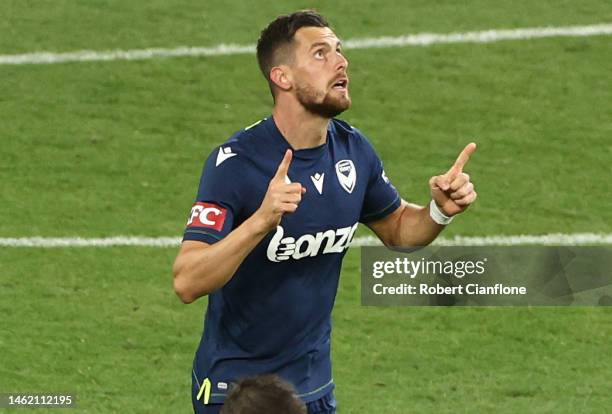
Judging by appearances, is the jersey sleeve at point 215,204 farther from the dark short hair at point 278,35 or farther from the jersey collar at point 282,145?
the dark short hair at point 278,35

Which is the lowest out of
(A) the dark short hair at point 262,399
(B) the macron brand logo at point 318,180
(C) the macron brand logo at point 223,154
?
(B) the macron brand logo at point 318,180

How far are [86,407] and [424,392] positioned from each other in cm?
189

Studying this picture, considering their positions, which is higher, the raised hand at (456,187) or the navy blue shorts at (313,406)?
the raised hand at (456,187)

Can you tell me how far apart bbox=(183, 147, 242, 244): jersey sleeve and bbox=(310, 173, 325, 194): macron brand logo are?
1.14 feet

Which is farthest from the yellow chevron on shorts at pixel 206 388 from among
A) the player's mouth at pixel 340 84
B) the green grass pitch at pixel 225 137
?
the green grass pitch at pixel 225 137

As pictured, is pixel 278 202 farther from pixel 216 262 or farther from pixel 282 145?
pixel 282 145

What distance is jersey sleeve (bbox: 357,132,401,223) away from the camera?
6719 millimetres

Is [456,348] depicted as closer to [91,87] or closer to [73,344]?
[73,344]

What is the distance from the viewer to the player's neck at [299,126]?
635cm

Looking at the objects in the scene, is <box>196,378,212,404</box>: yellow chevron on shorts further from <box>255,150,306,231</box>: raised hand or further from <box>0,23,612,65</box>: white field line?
<box>0,23,612,65</box>: white field line

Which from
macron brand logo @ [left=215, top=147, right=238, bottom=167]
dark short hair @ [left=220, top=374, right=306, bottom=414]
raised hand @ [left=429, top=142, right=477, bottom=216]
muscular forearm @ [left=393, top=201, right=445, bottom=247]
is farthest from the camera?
muscular forearm @ [left=393, top=201, right=445, bottom=247]

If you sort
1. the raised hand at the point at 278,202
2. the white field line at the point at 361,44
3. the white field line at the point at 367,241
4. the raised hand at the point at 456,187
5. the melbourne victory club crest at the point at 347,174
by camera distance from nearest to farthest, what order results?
the raised hand at the point at 278,202, the raised hand at the point at 456,187, the melbourne victory club crest at the point at 347,174, the white field line at the point at 367,241, the white field line at the point at 361,44

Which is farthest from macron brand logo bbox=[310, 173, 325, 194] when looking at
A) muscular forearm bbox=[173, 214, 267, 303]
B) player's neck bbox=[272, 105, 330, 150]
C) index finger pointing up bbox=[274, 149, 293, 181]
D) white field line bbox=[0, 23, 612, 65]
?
white field line bbox=[0, 23, 612, 65]

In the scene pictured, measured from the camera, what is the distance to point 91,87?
12.8 metres
